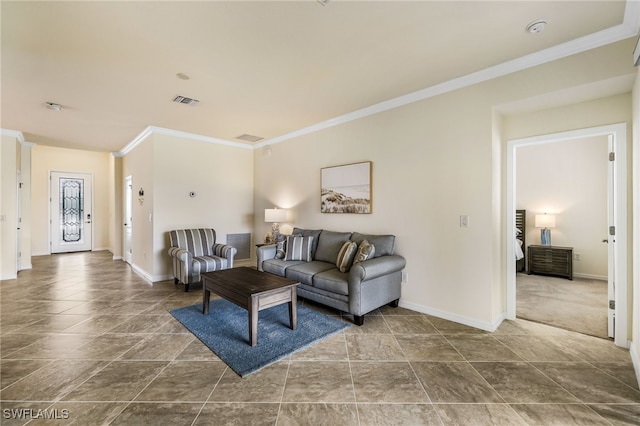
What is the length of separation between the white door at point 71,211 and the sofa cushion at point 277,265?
7.22 meters

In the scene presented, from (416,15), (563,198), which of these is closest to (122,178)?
(416,15)

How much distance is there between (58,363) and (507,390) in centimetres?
354

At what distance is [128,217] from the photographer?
257 inches

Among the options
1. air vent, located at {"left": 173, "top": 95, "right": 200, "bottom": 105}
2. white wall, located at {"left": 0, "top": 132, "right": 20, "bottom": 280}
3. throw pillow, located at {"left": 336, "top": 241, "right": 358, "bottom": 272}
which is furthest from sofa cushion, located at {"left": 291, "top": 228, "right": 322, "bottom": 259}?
white wall, located at {"left": 0, "top": 132, "right": 20, "bottom": 280}

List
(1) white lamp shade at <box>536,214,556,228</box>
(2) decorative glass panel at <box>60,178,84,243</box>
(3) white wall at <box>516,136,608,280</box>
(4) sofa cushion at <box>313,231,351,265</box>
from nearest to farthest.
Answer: (4) sofa cushion at <box>313,231,351,265</box>, (3) white wall at <box>516,136,608,280</box>, (1) white lamp shade at <box>536,214,556,228</box>, (2) decorative glass panel at <box>60,178,84,243</box>

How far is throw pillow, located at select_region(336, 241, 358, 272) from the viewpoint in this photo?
11.4 ft

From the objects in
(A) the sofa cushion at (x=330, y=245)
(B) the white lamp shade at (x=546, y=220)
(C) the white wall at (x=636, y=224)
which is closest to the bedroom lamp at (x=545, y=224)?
(B) the white lamp shade at (x=546, y=220)

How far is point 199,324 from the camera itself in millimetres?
3074

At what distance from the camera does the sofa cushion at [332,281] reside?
314 cm

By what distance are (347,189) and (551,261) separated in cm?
423

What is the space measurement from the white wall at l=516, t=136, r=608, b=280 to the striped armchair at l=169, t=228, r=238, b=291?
6031 millimetres

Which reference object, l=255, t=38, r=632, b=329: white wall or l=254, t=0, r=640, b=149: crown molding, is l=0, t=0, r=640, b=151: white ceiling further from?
l=255, t=38, r=632, b=329: white wall

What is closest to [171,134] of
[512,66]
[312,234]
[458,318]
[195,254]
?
[195,254]

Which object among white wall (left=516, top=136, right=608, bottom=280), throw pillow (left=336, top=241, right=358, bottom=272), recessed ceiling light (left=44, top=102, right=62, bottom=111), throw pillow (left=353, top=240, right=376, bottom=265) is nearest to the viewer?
throw pillow (left=353, top=240, right=376, bottom=265)
